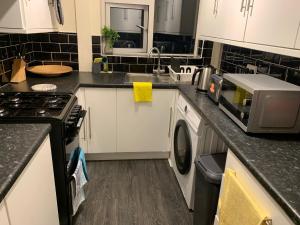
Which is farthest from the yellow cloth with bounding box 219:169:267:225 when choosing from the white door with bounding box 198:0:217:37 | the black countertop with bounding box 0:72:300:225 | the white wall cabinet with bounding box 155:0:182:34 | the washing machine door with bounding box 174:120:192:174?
the white wall cabinet with bounding box 155:0:182:34

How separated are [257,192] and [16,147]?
1.10 meters

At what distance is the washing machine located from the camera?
5.93 ft

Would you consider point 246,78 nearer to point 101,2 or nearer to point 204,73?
point 204,73

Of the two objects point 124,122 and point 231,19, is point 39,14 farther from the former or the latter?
point 231,19

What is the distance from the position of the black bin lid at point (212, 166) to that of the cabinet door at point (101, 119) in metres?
1.12

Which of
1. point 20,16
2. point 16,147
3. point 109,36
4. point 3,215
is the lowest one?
point 3,215

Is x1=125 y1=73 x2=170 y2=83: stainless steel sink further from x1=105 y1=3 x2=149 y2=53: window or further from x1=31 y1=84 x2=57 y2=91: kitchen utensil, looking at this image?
x1=31 y1=84 x2=57 y2=91: kitchen utensil

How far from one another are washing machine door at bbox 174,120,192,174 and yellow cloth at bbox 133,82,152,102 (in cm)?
44

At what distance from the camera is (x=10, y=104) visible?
5.41 ft

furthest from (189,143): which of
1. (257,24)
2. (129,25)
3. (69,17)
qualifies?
(69,17)

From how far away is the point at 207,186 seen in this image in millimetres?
1536

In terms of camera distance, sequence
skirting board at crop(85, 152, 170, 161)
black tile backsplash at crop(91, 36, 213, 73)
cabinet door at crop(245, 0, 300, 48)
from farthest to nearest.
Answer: black tile backsplash at crop(91, 36, 213, 73), skirting board at crop(85, 152, 170, 161), cabinet door at crop(245, 0, 300, 48)

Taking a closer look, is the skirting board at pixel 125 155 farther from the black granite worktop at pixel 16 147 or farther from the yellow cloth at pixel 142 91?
the black granite worktop at pixel 16 147

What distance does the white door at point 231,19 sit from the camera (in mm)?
1737
